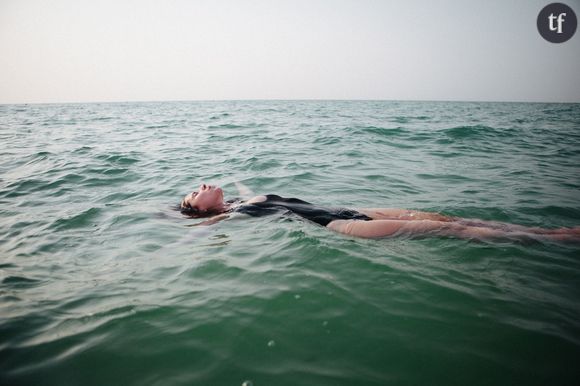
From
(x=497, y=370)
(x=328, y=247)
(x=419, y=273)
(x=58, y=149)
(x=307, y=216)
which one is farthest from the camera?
(x=58, y=149)

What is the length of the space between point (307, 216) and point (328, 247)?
1080mm

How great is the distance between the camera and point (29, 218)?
5738mm

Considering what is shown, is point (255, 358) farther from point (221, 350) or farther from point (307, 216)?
point (307, 216)

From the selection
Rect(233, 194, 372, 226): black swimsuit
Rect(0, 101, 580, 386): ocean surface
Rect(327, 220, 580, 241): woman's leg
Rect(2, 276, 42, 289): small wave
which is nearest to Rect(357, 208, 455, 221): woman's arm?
Rect(233, 194, 372, 226): black swimsuit

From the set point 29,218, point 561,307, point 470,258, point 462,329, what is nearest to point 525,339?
point 462,329

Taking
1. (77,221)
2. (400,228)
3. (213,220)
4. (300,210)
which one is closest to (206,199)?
(213,220)

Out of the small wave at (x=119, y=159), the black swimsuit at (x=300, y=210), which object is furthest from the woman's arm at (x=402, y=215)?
the small wave at (x=119, y=159)

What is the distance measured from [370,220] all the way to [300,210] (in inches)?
45.2

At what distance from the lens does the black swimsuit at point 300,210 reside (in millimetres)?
4824

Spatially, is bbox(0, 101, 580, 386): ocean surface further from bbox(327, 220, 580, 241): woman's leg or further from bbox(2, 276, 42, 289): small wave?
bbox(327, 220, 580, 241): woman's leg

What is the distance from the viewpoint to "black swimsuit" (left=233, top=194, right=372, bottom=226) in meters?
4.82

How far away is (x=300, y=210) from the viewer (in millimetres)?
5094

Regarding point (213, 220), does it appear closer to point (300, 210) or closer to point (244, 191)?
point (300, 210)

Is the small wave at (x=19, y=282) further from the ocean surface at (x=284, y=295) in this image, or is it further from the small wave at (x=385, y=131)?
the small wave at (x=385, y=131)
